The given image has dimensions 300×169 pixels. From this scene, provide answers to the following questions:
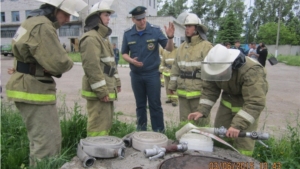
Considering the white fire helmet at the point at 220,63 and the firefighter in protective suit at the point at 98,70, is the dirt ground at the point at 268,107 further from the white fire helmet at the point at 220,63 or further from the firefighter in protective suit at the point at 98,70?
the white fire helmet at the point at 220,63

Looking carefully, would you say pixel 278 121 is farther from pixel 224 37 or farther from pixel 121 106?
pixel 224 37

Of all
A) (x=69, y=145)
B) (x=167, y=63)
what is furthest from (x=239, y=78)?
(x=167, y=63)

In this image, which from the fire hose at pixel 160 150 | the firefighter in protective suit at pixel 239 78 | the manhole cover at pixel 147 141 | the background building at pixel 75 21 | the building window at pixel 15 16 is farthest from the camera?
the building window at pixel 15 16

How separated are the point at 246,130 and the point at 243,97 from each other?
489mm

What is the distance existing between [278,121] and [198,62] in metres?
2.99

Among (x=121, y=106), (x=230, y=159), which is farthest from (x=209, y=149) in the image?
(x=121, y=106)

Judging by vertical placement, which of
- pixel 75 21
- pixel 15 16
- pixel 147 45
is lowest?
pixel 147 45

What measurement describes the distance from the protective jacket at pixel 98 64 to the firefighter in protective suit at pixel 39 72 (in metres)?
0.61

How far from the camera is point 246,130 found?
318 centimetres

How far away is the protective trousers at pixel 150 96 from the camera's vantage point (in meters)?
4.40

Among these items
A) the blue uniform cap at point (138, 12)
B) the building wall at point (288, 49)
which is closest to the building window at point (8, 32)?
the building wall at point (288, 49)

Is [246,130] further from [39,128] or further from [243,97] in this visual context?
[39,128]

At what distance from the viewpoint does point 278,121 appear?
593cm

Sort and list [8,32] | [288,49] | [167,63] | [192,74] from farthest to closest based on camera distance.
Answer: [288,49], [8,32], [167,63], [192,74]
